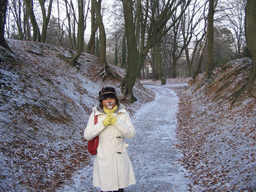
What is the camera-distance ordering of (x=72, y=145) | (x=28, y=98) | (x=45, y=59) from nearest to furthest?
(x=72, y=145) → (x=28, y=98) → (x=45, y=59)

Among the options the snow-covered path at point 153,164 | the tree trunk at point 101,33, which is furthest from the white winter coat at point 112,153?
the tree trunk at point 101,33

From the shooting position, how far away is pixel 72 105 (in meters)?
9.49

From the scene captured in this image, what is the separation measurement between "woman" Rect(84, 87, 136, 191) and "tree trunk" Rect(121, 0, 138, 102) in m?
10.6

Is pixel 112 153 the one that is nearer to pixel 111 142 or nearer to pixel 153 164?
pixel 111 142

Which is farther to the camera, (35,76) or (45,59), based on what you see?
(45,59)

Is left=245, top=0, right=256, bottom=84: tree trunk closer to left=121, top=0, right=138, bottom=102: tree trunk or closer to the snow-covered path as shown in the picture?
the snow-covered path

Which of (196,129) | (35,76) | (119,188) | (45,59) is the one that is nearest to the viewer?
(119,188)

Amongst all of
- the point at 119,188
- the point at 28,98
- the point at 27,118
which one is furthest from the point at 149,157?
the point at 28,98

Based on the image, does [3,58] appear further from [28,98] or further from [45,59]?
[45,59]

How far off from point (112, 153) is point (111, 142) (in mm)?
154

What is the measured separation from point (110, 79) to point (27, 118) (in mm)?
10785

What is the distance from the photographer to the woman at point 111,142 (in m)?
2.97

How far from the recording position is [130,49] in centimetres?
1344

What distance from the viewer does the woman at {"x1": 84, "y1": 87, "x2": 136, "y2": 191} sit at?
2.97m
